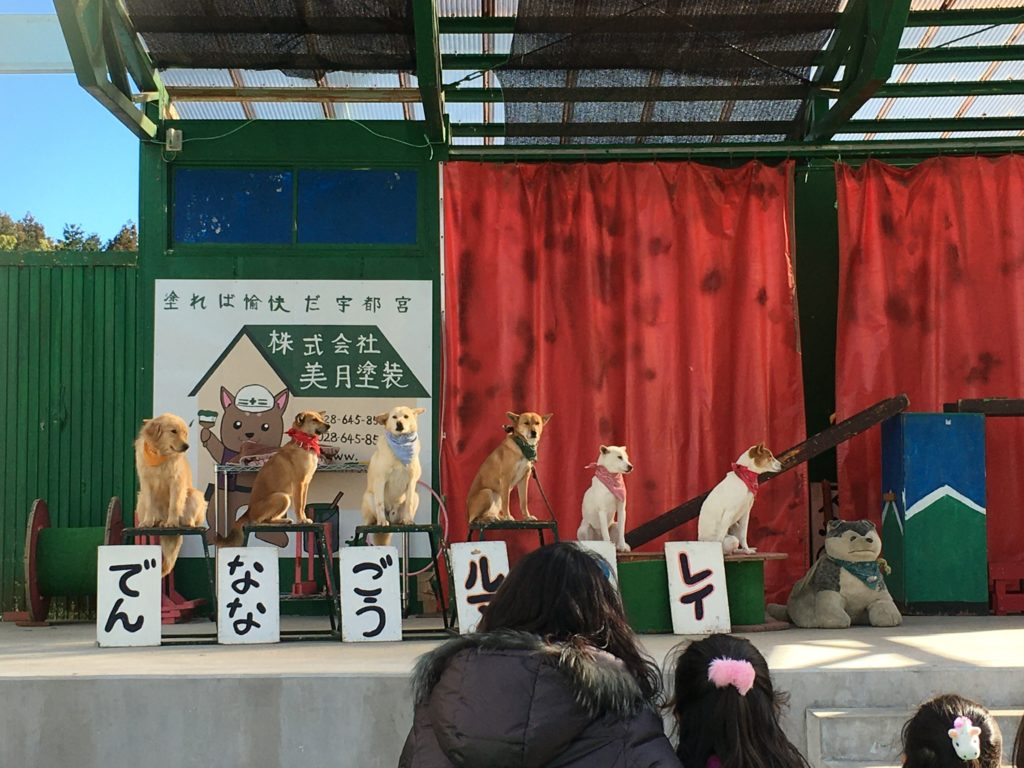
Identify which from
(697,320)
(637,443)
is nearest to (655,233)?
(697,320)

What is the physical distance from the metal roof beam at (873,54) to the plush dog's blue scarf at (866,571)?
8.73ft

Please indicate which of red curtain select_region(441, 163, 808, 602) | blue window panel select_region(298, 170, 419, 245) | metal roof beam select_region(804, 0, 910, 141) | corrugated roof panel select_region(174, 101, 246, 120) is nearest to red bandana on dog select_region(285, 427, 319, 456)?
red curtain select_region(441, 163, 808, 602)

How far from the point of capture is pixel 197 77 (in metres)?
7.33

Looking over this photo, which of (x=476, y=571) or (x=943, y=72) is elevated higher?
(x=943, y=72)

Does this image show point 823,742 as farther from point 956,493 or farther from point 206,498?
point 206,498

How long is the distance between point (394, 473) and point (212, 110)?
2.94 m

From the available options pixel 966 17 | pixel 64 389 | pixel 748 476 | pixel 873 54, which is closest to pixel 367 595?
pixel 748 476

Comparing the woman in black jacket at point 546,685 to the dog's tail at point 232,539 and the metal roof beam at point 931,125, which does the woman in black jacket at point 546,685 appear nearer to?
the dog's tail at point 232,539

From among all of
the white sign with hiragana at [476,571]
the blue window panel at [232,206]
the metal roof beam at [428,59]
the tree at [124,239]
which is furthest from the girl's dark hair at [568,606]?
the tree at [124,239]

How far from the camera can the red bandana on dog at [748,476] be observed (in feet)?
20.3

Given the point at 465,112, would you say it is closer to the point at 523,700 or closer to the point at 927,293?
the point at 927,293

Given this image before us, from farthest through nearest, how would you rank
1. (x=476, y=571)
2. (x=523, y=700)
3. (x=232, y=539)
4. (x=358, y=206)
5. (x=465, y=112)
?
(x=465, y=112), (x=358, y=206), (x=232, y=539), (x=476, y=571), (x=523, y=700)

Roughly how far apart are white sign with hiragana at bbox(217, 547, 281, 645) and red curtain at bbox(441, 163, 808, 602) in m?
1.82

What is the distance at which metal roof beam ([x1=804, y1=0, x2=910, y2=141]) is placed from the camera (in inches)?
250
